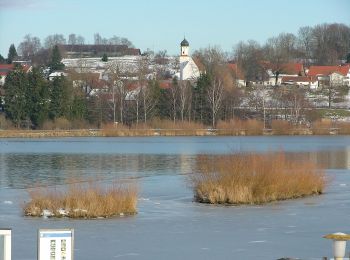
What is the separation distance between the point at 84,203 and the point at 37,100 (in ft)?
202

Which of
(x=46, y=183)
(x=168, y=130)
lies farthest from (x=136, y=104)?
(x=46, y=183)

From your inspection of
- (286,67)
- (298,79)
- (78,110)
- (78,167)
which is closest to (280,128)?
(78,110)

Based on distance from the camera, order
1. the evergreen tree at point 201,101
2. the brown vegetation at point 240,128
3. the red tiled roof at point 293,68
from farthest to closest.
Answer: the red tiled roof at point 293,68
the evergreen tree at point 201,101
the brown vegetation at point 240,128

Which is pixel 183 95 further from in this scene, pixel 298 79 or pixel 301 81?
pixel 298 79

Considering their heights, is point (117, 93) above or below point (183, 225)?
above

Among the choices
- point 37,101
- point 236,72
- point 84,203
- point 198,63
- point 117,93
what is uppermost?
point 198,63

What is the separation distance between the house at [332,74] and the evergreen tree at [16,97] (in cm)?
5068

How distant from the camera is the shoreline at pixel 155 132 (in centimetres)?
7888

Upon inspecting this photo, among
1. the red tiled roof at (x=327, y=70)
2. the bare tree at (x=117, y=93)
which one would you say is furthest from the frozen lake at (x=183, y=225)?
the red tiled roof at (x=327, y=70)

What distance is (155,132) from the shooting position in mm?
81875

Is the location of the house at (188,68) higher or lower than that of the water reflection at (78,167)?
higher

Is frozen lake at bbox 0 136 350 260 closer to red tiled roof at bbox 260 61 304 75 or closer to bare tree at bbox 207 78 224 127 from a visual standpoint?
bare tree at bbox 207 78 224 127

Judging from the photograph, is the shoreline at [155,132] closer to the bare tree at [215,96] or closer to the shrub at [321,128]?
the shrub at [321,128]

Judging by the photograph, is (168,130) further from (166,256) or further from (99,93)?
(166,256)
